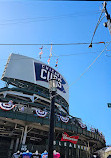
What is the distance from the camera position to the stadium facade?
19.3 metres

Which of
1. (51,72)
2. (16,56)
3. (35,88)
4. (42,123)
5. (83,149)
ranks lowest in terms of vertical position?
(83,149)

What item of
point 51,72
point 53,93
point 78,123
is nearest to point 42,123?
point 78,123

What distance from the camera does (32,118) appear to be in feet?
62.9

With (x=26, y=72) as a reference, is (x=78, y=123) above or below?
below

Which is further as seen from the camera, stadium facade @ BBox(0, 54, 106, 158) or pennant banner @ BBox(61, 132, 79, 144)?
stadium facade @ BBox(0, 54, 106, 158)

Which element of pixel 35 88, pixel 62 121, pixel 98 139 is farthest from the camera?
pixel 35 88

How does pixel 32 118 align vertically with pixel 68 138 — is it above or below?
above

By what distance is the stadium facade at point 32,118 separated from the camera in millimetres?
19266

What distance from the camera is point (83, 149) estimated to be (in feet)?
77.1

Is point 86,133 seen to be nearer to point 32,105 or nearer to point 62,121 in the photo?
point 62,121

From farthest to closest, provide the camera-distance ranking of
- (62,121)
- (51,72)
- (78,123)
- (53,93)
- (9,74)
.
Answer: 1. (51,72)
2. (9,74)
3. (78,123)
4. (62,121)
5. (53,93)

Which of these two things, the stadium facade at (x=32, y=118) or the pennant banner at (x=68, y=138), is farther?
the stadium facade at (x=32, y=118)

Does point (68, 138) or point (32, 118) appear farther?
point (32, 118)

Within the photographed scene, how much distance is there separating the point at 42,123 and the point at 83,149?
10.1m
